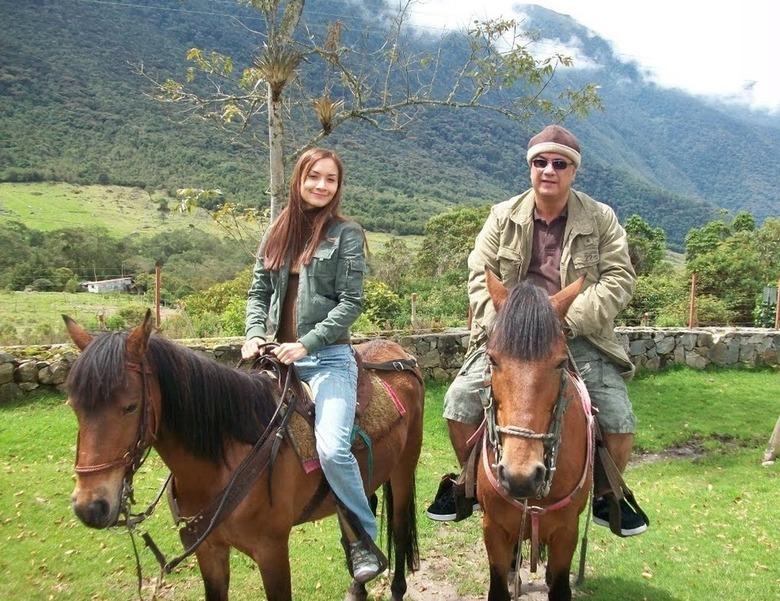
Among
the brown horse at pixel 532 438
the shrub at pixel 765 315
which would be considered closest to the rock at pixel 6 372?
the brown horse at pixel 532 438

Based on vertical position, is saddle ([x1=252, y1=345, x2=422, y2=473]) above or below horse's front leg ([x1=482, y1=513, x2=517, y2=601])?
above

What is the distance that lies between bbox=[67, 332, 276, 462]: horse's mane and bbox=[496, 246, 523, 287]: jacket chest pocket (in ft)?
4.92

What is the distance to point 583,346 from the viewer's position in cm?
342

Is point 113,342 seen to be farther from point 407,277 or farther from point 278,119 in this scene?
point 407,277

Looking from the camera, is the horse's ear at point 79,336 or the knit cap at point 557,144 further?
the knit cap at point 557,144

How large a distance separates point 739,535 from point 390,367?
3964mm

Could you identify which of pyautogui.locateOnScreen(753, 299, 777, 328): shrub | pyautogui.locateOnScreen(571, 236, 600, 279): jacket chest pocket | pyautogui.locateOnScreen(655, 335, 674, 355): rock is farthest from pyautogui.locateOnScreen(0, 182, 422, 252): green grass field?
pyautogui.locateOnScreen(571, 236, 600, 279): jacket chest pocket

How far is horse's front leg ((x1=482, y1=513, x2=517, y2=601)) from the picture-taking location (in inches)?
122

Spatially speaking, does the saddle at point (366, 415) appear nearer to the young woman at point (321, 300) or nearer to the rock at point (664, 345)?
the young woman at point (321, 300)

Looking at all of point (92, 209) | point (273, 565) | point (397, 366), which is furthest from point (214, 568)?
point (92, 209)

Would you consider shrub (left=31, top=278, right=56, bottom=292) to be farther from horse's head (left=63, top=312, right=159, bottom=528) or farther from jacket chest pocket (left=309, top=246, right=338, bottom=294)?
horse's head (left=63, top=312, right=159, bottom=528)

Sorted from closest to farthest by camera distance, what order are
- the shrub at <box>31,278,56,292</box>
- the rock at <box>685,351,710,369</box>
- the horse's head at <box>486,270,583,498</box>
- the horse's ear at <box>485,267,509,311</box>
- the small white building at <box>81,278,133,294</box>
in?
the horse's head at <box>486,270,583,498</box> < the horse's ear at <box>485,267,509,311</box> < the rock at <box>685,351,710,369</box> < the shrub at <box>31,278,56,292</box> < the small white building at <box>81,278,133,294</box>

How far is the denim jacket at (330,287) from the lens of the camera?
318cm

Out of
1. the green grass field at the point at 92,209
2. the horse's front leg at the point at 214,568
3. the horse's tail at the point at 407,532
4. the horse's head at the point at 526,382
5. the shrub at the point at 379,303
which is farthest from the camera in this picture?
the green grass field at the point at 92,209
